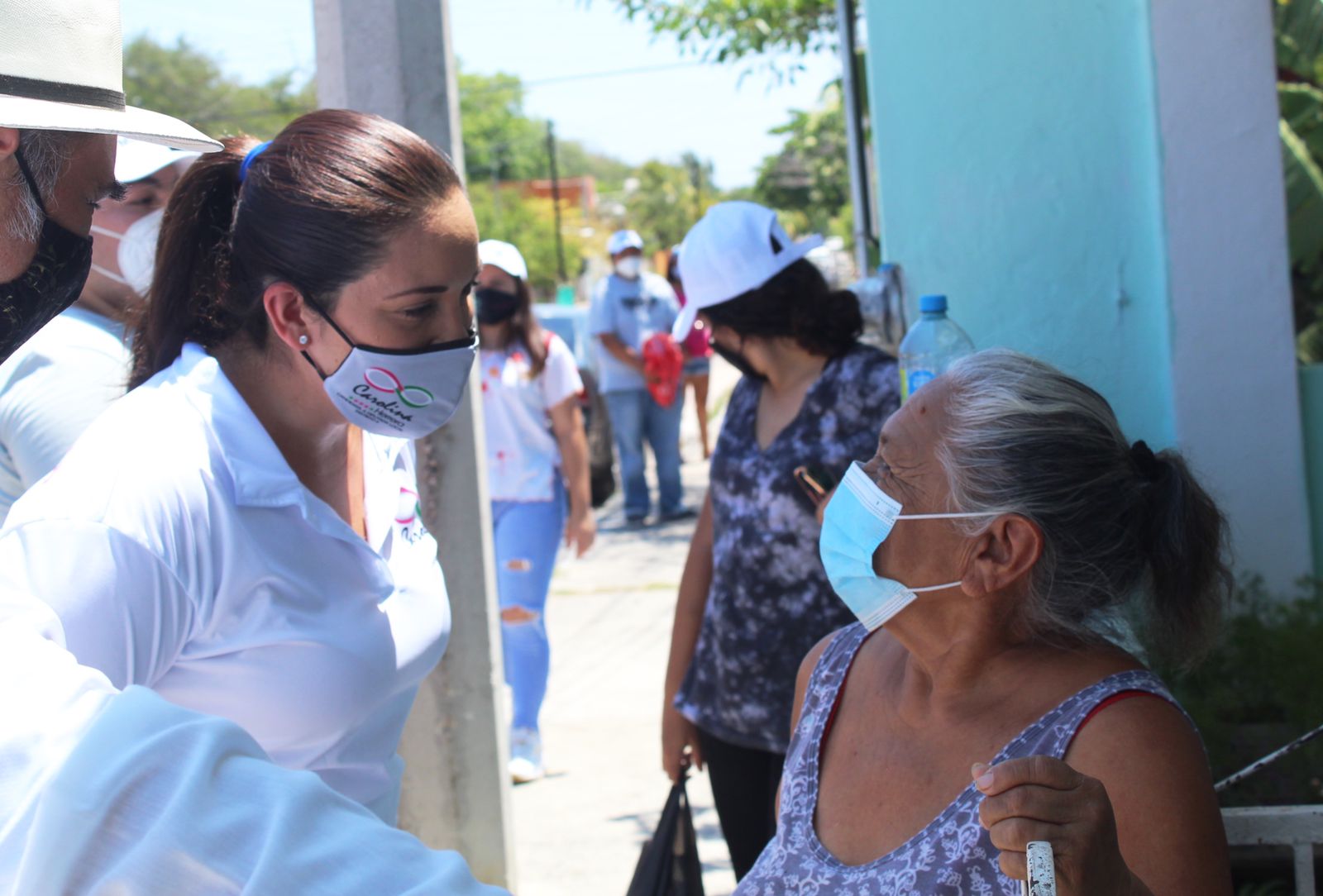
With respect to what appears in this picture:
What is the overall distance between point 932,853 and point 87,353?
2.04 m

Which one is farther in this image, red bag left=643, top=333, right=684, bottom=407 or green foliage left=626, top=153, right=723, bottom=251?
green foliage left=626, top=153, right=723, bottom=251

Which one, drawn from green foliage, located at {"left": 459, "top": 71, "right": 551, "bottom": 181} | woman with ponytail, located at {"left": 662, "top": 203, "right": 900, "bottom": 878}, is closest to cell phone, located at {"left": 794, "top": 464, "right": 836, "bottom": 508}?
woman with ponytail, located at {"left": 662, "top": 203, "right": 900, "bottom": 878}

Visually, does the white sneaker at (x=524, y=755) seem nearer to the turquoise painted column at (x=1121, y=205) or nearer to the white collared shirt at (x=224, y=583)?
the turquoise painted column at (x=1121, y=205)

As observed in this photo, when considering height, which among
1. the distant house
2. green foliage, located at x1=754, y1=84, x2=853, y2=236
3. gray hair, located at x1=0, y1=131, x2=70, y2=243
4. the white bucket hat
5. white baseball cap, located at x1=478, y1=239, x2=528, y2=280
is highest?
the distant house

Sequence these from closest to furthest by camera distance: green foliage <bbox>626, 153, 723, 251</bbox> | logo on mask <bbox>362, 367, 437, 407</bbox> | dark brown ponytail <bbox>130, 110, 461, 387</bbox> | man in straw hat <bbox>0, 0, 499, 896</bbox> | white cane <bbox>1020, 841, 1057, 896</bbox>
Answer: man in straw hat <bbox>0, 0, 499, 896</bbox> < white cane <bbox>1020, 841, 1057, 896</bbox> < dark brown ponytail <bbox>130, 110, 461, 387</bbox> < logo on mask <bbox>362, 367, 437, 407</bbox> < green foliage <bbox>626, 153, 723, 251</bbox>

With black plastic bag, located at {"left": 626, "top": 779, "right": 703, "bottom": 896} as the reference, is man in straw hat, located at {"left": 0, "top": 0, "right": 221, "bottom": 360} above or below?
above

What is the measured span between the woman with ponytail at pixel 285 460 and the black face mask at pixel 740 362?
1.18m

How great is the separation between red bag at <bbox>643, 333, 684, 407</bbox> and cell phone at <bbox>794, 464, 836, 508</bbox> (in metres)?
6.41

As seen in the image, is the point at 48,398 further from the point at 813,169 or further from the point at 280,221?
the point at 813,169

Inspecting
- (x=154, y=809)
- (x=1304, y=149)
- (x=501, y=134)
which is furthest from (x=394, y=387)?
(x=501, y=134)

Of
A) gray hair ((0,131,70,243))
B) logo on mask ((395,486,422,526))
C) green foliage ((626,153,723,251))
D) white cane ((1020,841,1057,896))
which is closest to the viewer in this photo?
gray hair ((0,131,70,243))

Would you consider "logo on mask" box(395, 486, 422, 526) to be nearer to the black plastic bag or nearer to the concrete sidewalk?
the black plastic bag

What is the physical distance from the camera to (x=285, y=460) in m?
1.99

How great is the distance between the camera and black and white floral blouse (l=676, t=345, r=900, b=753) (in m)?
2.93
